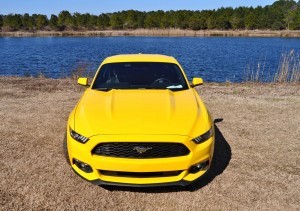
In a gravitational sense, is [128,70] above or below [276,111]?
above

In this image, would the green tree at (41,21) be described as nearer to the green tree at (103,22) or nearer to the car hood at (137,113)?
the green tree at (103,22)

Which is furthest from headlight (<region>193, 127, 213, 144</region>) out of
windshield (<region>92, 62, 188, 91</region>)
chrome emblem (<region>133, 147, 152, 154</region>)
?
windshield (<region>92, 62, 188, 91</region>)

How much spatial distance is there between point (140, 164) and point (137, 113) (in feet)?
2.45

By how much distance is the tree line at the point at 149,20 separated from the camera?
9075cm

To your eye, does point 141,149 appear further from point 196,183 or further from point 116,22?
point 116,22

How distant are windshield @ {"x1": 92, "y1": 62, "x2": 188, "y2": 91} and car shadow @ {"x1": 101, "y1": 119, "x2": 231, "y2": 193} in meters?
1.30

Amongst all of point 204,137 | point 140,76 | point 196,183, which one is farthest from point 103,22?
point 204,137

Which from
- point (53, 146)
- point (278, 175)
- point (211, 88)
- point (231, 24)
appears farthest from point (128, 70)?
point (231, 24)

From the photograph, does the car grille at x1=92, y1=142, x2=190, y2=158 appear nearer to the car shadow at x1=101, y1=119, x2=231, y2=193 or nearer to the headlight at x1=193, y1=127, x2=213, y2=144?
the headlight at x1=193, y1=127, x2=213, y2=144

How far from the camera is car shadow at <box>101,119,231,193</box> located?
4.02 meters

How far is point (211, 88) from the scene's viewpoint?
38.7 ft

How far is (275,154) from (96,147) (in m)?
3.30

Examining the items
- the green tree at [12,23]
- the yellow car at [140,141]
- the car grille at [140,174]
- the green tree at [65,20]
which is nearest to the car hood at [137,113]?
the yellow car at [140,141]

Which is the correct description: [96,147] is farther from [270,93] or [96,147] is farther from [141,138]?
[270,93]
